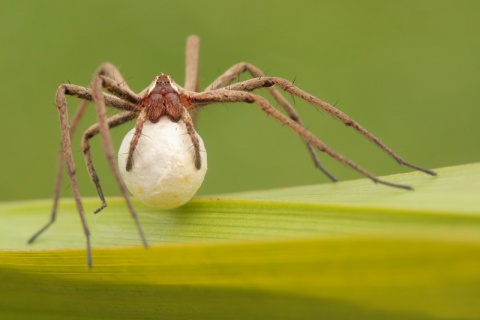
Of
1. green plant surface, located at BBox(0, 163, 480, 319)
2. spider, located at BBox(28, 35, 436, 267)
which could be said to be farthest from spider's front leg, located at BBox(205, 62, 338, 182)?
green plant surface, located at BBox(0, 163, 480, 319)

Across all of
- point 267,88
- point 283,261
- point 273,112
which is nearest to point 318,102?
point 273,112

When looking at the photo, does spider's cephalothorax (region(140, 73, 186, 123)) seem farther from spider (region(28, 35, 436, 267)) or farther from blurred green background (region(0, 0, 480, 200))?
blurred green background (region(0, 0, 480, 200))

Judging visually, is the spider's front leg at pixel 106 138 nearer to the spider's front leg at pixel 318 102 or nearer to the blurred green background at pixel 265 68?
the spider's front leg at pixel 318 102

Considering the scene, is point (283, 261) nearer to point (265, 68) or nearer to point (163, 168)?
point (163, 168)

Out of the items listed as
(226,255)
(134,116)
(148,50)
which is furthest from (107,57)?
(226,255)

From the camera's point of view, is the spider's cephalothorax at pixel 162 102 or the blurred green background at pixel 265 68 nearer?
the spider's cephalothorax at pixel 162 102

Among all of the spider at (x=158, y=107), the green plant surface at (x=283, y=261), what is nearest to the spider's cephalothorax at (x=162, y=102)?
the spider at (x=158, y=107)
